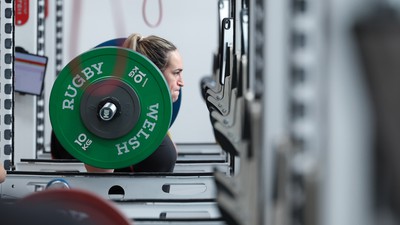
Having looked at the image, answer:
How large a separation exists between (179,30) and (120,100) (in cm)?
311

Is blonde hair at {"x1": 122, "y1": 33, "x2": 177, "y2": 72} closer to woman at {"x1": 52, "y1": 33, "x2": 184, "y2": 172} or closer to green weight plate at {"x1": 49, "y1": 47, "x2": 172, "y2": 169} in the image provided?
woman at {"x1": 52, "y1": 33, "x2": 184, "y2": 172}

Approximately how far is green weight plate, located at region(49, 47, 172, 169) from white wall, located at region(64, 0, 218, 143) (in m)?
2.91

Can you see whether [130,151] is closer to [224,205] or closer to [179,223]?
[179,223]

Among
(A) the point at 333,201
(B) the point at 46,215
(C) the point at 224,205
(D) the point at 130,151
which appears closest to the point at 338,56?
(A) the point at 333,201

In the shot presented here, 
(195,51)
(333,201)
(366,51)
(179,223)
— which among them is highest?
(195,51)

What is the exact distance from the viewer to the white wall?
5676mm

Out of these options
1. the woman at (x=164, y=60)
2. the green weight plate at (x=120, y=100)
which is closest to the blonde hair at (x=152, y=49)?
the woman at (x=164, y=60)

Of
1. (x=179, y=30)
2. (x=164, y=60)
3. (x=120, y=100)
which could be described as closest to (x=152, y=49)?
(x=164, y=60)

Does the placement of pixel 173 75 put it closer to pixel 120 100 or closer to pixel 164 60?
pixel 164 60

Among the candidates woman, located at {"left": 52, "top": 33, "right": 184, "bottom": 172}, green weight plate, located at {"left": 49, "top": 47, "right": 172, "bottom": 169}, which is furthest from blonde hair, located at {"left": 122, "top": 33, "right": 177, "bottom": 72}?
green weight plate, located at {"left": 49, "top": 47, "right": 172, "bottom": 169}

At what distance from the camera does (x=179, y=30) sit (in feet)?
19.0

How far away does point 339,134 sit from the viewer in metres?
0.88

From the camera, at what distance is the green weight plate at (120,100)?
274 centimetres

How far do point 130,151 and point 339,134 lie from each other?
193 centimetres
